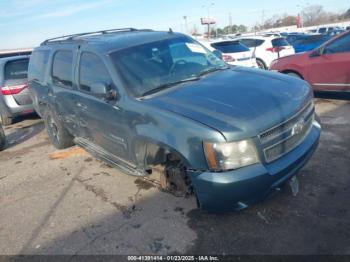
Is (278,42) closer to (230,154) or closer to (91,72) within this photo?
(91,72)

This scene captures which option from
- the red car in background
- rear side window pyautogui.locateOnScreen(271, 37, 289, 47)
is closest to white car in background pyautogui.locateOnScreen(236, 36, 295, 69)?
rear side window pyautogui.locateOnScreen(271, 37, 289, 47)

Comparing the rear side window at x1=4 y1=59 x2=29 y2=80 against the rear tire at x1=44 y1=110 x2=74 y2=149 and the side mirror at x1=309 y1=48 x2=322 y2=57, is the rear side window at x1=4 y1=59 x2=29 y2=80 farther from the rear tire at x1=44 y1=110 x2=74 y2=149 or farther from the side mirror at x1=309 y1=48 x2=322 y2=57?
the side mirror at x1=309 y1=48 x2=322 y2=57

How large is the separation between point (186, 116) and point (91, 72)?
188 centimetres

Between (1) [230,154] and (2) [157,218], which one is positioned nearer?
(1) [230,154]

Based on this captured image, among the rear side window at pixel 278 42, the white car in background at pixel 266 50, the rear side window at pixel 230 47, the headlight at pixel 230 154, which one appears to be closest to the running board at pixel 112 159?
the headlight at pixel 230 154

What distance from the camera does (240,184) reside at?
2.90 metres

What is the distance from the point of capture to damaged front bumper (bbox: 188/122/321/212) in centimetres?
291

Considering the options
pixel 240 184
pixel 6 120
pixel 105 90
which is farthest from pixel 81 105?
pixel 6 120

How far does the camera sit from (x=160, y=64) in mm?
4117

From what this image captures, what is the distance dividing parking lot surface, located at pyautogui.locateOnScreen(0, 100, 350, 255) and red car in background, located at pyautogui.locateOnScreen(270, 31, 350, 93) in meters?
2.18

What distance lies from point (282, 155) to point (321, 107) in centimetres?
452

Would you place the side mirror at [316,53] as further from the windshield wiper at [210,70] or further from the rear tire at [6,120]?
the rear tire at [6,120]

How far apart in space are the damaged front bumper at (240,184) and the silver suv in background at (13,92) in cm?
665

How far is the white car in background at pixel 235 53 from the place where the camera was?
1112cm
